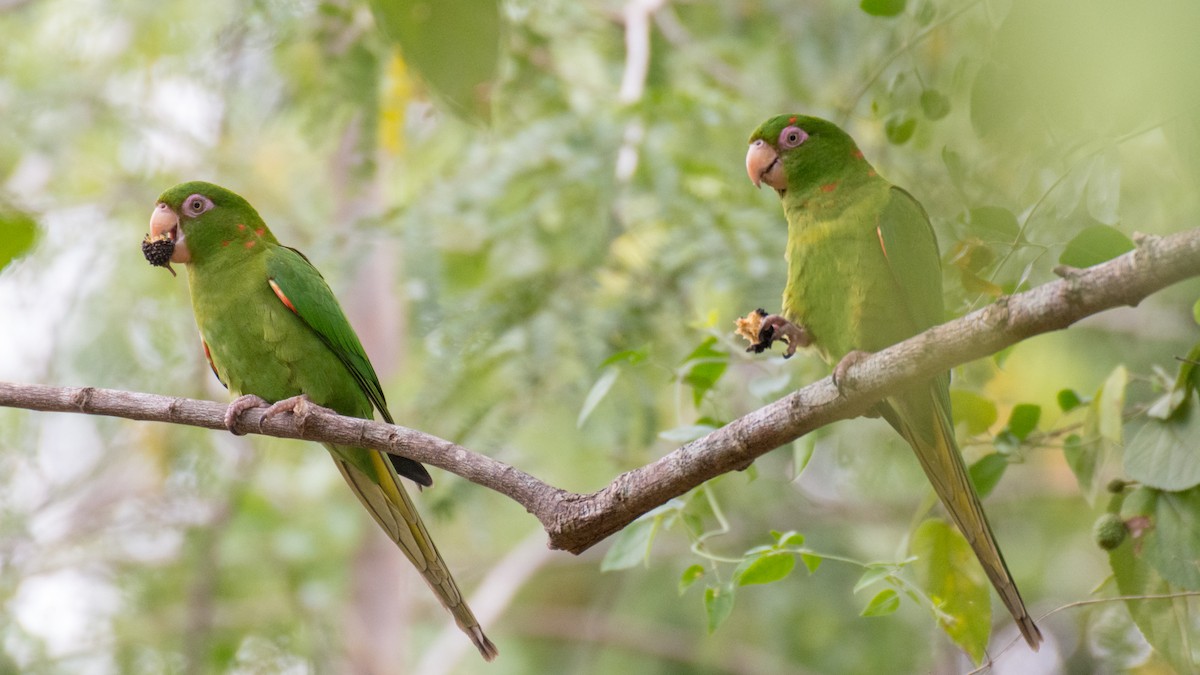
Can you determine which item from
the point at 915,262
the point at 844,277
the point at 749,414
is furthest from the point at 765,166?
the point at 749,414

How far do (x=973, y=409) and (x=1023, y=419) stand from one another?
11 cm

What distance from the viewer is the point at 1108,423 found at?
6.01ft

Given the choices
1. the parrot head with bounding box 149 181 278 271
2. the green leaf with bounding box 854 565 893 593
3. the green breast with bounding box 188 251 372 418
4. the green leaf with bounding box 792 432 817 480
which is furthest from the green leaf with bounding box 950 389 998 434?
the parrot head with bounding box 149 181 278 271

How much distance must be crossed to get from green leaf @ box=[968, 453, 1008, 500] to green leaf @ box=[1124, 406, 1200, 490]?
1.03ft

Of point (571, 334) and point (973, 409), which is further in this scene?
point (571, 334)

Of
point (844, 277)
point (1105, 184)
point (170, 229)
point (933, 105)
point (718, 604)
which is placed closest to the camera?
point (1105, 184)

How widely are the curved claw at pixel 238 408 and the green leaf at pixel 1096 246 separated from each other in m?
1.59

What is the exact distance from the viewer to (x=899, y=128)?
7.48ft

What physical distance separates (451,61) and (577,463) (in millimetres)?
4558

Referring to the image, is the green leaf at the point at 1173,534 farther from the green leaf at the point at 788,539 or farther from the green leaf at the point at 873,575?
the green leaf at the point at 788,539

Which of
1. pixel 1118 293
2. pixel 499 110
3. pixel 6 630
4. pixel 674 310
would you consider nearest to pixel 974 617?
pixel 1118 293

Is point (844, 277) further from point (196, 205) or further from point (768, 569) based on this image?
point (196, 205)

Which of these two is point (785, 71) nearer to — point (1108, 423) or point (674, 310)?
point (674, 310)

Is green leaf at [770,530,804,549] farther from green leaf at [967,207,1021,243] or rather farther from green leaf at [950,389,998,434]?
green leaf at [967,207,1021,243]
